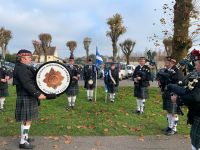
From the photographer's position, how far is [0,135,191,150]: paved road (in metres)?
6.93

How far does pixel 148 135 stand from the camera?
26.6 feet

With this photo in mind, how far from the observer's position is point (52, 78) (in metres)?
6.75

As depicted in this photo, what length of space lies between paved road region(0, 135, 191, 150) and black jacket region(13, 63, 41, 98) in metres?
1.17

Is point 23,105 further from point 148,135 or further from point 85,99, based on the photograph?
point 85,99

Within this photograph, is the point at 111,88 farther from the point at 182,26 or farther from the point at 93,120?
the point at 93,120

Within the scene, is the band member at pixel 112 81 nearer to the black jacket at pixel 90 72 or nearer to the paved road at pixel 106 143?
the black jacket at pixel 90 72

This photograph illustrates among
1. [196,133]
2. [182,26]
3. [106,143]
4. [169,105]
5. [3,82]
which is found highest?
[182,26]

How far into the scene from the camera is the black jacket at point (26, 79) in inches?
254

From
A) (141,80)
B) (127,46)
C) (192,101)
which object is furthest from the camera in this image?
(127,46)

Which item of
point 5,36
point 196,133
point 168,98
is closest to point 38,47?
point 5,36

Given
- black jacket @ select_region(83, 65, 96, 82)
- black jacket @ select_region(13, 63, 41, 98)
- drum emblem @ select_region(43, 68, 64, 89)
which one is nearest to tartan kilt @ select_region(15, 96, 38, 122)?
black jacket @ select_region(13, 63, 41, 98)

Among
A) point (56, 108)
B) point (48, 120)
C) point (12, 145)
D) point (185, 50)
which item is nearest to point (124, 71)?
point (185, 50)

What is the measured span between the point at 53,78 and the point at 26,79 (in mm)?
547

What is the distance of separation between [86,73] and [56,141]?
7.57 metres
